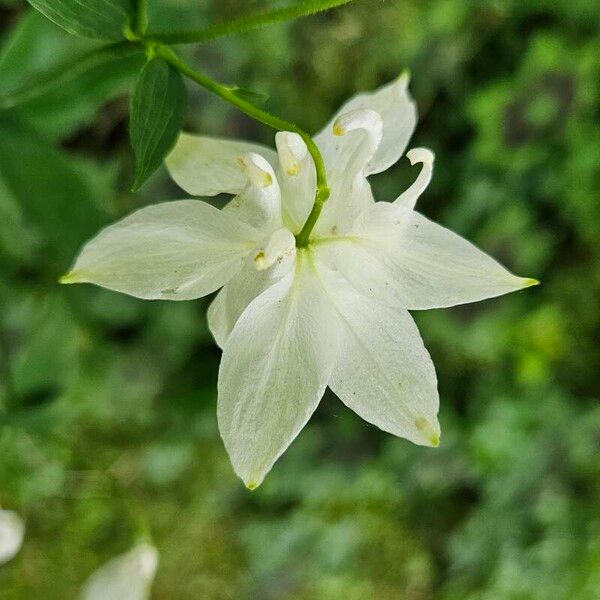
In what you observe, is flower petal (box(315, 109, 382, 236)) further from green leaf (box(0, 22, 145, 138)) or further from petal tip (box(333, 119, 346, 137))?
green leaf (box(0, 22, 145, 138))

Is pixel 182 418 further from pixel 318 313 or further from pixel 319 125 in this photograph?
pixel 318 313

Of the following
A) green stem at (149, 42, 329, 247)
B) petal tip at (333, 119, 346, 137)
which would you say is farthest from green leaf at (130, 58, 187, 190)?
petal tip at (333, 119, 346, 137)

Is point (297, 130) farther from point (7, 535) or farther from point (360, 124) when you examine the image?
point (7, 535)

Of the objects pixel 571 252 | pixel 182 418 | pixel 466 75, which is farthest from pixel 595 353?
pixel 182 418

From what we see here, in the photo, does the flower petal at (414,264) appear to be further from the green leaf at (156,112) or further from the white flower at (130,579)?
the white flower at (130,579)

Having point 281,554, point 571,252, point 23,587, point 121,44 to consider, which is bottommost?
point 281,554

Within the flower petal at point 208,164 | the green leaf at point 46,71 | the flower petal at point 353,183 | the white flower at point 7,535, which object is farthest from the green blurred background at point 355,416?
the flower petal at point 353,183
